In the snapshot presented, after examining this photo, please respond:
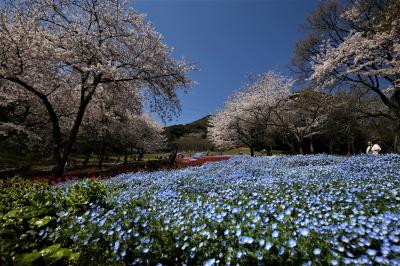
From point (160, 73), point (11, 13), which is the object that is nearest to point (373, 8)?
point (160, 73)

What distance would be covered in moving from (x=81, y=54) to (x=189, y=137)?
91.7m

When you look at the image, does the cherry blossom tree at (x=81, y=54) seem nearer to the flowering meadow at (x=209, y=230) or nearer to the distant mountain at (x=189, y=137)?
the flowering meadow at (x=209, y=230)

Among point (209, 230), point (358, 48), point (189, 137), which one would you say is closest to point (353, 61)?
point (358, 48)

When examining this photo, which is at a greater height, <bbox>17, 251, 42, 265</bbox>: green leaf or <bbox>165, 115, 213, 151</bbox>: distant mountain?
<bbox>165, 115, 213, 151</bbox>: distant mountain

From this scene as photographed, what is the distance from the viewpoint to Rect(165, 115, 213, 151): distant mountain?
80000 millimetres

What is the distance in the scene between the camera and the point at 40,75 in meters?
13.6

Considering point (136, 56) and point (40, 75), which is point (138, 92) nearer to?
→ point (136, 56)

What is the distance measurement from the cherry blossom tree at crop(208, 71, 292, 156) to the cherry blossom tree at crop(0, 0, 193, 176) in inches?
606

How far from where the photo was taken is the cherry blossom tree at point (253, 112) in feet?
101

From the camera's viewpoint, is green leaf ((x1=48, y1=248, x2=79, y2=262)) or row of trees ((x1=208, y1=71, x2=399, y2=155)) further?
row of trees ((x1=208, y1=71, x2=399, y2=155))

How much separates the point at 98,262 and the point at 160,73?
12.7m

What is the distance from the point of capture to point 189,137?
344 feet

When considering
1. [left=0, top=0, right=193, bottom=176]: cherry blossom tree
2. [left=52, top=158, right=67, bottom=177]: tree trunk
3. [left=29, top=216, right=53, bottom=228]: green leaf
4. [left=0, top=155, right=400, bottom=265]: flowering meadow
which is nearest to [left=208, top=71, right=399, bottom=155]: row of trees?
[left=0, top=0, right=193, bottom=176]: cherry blossom tree

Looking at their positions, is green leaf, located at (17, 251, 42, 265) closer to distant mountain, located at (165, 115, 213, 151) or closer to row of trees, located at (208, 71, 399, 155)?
row of trees, located at (208, 71, 399, 155)
